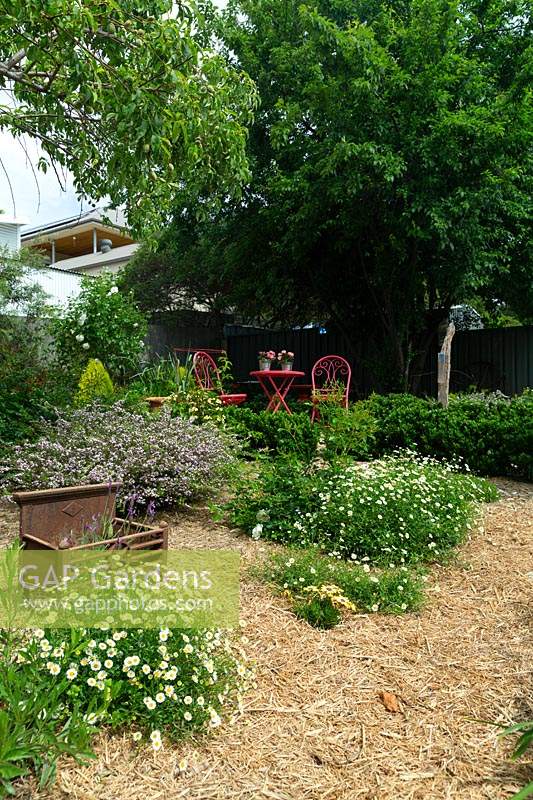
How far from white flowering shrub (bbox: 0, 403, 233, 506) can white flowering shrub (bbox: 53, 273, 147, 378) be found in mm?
4947

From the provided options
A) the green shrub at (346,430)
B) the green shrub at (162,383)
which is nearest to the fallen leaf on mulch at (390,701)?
the green shrub at (346,430)

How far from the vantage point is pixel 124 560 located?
2607mm

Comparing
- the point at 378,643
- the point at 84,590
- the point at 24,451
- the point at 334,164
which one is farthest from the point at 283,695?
the point at 334,164

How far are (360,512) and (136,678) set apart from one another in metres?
2.05

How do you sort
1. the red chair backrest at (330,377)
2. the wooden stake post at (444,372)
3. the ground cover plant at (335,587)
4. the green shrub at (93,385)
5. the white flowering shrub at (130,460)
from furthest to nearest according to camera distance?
the red chair backrest at (330,377) → the green shrub at (93,385) → the wooden stake post at (444,372) → the white flowering shrub at (130,460) → the ground cover plant at (335,587)

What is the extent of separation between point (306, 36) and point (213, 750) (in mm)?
9776

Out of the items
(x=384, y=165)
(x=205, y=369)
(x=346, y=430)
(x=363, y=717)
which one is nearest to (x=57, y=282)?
(x=205, y=369)

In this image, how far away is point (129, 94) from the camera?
4012 millimetres

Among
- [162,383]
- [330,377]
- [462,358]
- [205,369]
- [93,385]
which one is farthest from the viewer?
[462,358]

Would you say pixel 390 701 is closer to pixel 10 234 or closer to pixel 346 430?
pixel 346 430

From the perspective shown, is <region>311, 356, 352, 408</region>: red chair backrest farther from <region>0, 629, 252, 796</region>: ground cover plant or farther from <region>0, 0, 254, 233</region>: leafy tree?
<region>0, 629, 252, 796</region>: ground cover plant

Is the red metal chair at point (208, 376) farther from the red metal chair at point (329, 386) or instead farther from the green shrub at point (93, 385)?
the green shrub at point (93, 385)

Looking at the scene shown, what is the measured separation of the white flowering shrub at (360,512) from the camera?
3.46 meters

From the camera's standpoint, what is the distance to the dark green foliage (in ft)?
18.6
